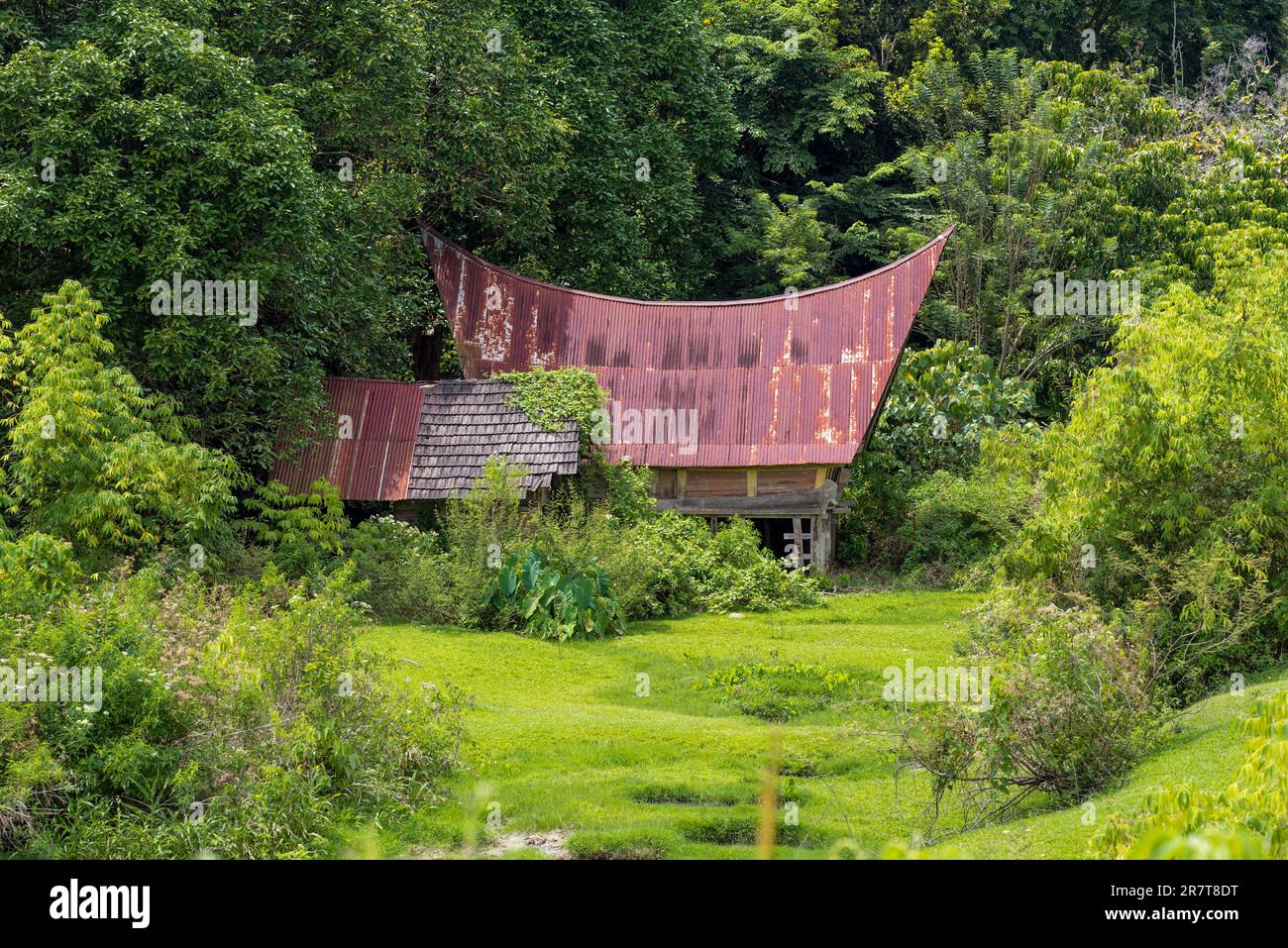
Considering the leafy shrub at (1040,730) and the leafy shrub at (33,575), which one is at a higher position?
the leafy shrub at (33,575)

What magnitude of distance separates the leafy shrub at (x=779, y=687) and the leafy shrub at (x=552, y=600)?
3005 millimetres

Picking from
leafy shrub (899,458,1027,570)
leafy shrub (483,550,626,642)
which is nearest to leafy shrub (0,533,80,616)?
leafy shrub (483,550,626,642)

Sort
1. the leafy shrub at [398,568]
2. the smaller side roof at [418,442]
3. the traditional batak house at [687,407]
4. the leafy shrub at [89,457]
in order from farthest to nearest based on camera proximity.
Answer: the traditional batak house at [687,407], the smaller side roof at [418,442], the leafy shrub at [398,568], the leafy shrub at [89,457]

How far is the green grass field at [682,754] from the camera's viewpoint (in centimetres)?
1023

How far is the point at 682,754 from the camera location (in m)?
12.9

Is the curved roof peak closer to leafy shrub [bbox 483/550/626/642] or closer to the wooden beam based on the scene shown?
the wooden beam

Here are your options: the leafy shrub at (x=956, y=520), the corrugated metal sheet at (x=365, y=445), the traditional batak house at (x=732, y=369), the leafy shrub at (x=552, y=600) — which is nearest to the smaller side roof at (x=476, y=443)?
the corrugated metal sheet at (x=365, y=445)

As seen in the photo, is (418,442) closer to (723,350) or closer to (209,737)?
(723,350)

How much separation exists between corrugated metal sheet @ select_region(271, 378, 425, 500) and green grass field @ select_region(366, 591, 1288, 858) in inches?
193

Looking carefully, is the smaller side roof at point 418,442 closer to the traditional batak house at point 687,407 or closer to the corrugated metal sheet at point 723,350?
the traditional batak house at point 687,407

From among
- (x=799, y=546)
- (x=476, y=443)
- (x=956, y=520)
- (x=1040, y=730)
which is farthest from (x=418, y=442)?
(x=1040, y=730)

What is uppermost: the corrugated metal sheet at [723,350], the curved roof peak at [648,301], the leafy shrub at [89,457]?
the curved roof peak at [648,301]

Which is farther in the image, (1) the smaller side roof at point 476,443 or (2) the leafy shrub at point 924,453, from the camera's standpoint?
(2) the leafy shrub at point 924,453
